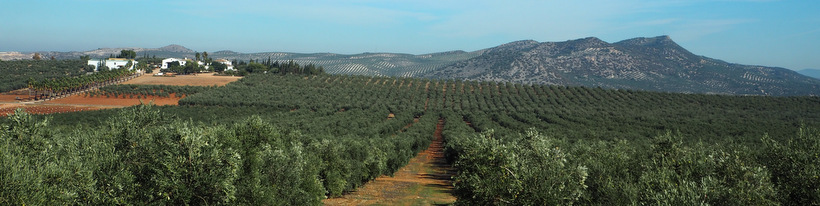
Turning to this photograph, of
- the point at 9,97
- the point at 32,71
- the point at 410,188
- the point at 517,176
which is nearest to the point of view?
the point at 517,176

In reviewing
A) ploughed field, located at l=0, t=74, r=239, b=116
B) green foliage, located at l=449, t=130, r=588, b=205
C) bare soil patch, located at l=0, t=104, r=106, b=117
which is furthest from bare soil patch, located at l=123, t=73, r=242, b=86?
green foliage, located at l=449, t=130, r=588, b=205

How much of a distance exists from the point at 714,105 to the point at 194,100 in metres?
125

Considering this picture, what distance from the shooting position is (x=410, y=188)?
4259 centimetres

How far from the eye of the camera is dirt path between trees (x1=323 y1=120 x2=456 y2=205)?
120 feet

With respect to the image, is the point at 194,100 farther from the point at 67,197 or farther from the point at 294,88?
the point at 67,197

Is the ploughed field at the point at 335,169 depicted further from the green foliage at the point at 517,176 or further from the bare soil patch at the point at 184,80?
the bare soil patch at the point at 184,80

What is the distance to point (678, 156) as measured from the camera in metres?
27.9

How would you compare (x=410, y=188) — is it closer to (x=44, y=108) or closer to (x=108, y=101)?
(x=44, y=108)

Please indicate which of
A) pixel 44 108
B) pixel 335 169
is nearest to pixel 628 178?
pixel 335 169

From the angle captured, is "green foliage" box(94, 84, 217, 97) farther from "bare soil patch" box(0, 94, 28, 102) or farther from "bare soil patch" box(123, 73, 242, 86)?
"bare soil patch" box(0, 94, 28, 102)

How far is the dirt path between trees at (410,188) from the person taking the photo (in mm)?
36544

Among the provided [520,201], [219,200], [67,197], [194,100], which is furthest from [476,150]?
[194,100]

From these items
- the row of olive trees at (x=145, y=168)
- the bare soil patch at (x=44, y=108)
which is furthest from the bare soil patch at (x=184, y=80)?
the row of olive trees at (x=145, y=168)

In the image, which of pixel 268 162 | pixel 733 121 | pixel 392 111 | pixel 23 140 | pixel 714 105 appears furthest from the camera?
pixel 714 105
